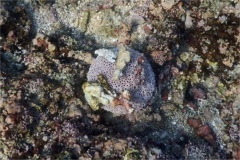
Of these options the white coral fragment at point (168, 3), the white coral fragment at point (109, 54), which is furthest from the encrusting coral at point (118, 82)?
the white coral fragment at point (168, 3)

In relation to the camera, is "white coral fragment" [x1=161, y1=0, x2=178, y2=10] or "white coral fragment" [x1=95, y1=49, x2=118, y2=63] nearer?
"white coral fragment" [x1=95, y1=49, x2=118, y2=63]

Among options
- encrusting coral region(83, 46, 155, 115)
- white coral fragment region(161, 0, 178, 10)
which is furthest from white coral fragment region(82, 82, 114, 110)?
white coral fragment region(161, 0, 178, 10)

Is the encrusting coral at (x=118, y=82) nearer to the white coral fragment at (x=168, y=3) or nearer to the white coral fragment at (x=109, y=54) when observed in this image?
the white coral fragment at (x=109, y=54)

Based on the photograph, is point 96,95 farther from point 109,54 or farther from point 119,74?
point 109,54

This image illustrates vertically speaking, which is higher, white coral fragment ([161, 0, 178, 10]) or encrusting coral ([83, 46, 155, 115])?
white coral fragment ([161, 0, 178, 10])

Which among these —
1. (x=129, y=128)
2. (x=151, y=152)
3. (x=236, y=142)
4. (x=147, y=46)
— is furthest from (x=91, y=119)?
(x=236, y=142)

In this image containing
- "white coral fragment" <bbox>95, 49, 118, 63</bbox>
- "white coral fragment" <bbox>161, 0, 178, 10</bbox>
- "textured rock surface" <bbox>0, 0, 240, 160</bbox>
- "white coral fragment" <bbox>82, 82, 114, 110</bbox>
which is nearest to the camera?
"textured rock surface" <bbox>0, 0, 240, 160</bbox>

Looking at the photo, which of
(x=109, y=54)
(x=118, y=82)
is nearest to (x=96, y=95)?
(x=118, y=82)

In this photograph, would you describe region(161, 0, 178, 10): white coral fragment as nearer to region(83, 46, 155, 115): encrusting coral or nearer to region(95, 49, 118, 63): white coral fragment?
region(83, 46, 155, 115): encrusting coral
